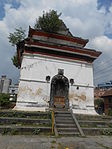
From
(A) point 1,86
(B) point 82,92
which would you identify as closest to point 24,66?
(B) point 82,92

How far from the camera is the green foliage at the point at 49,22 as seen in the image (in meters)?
16.6

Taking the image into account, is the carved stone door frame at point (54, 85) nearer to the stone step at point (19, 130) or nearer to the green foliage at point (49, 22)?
the stone step at point (19, 130)

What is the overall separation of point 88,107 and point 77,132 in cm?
A: 570

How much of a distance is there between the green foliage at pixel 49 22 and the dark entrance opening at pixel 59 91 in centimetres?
673

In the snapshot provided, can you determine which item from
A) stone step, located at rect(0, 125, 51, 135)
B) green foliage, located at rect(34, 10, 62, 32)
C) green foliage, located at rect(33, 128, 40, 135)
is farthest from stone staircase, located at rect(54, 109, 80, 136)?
green foliage, located at rect(34, 10, 62, 32)

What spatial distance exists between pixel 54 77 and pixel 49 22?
8.07 metres

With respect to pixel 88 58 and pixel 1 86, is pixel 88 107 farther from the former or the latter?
pixel 1 86

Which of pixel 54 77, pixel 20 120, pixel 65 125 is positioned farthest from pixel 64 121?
pixel 54 77

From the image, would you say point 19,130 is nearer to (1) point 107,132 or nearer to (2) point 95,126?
(2) point 95,126

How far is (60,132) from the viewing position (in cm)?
764

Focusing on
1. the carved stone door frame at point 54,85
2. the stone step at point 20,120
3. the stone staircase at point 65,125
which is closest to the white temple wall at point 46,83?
the carved stone door frame at point 54,85

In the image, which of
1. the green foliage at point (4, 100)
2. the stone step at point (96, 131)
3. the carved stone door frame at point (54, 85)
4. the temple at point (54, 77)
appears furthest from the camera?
the green foliage at point (4, 100)

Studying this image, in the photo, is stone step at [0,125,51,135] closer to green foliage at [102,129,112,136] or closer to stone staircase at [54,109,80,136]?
stone staircase at [54,109,80,136]

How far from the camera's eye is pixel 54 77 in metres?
12.7
